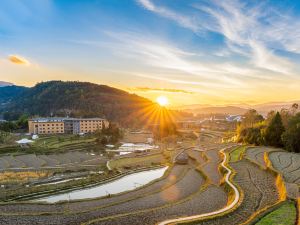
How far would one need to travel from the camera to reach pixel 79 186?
3008 centimetres

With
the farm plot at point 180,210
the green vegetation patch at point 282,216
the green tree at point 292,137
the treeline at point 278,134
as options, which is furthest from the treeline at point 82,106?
the green vegetation patch at point 282,216

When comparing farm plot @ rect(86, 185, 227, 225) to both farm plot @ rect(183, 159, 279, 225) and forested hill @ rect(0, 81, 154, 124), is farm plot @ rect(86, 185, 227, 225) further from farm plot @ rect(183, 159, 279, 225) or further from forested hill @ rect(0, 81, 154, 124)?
forested hill @ rect(0, 81, 154, 124)

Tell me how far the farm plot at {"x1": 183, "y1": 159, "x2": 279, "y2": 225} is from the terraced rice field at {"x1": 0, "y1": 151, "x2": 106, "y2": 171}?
29.4 m

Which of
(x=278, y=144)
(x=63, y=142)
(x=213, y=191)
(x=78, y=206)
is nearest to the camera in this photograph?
(x=78, y=206)

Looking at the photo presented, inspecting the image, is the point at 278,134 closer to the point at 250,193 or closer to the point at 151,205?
the point at 250,193

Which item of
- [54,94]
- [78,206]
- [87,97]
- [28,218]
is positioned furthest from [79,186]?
[54,94]

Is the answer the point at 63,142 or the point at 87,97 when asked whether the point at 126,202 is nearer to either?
the point at 63,142

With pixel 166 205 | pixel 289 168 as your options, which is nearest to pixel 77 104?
pixel 289 168

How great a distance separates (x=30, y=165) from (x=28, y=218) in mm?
29999

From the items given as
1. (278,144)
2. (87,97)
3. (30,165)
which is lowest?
(30,165)

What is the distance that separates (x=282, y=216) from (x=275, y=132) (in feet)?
124

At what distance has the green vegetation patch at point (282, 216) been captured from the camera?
48.3ft

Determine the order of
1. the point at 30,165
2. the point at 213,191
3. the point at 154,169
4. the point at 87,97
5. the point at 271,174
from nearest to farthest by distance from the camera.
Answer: the point at 213,191 → the point at 271,174 → the point at 154,169 → the point at 30,165 → the point at 87,97

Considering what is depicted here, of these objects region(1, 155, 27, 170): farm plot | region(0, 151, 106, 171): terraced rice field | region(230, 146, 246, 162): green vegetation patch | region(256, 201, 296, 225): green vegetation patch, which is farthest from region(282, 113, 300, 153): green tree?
region(1, 155, 27, 170): farm plot
